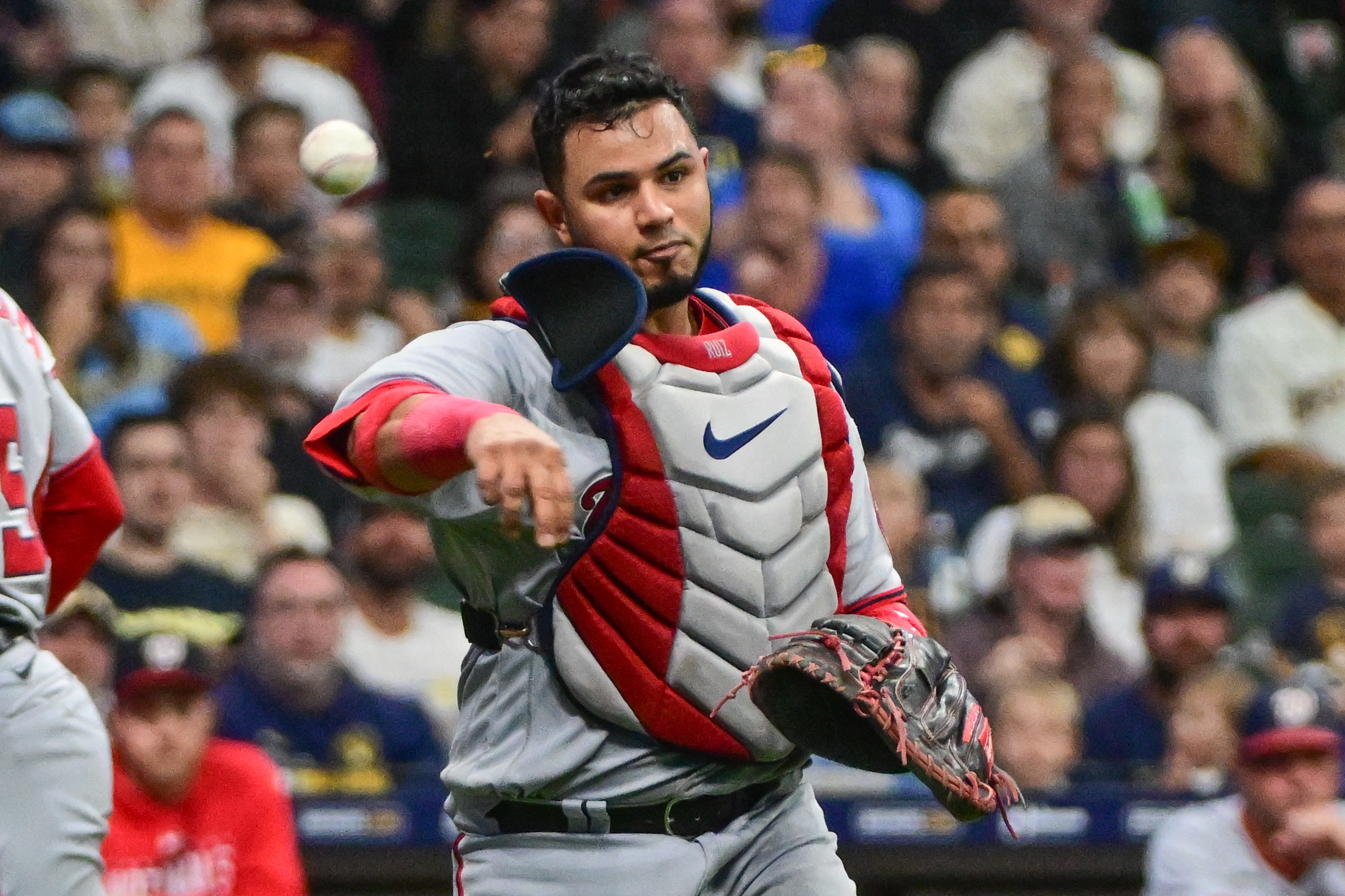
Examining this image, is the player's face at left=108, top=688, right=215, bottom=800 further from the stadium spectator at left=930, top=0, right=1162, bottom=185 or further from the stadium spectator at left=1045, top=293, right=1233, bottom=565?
the stadium spectator at left=930, top=0, right=1162, bottom=185

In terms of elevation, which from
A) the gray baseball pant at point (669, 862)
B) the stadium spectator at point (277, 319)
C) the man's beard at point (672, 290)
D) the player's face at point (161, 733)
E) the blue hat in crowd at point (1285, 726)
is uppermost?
the man's beard at point (672, 290)

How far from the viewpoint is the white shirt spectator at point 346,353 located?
7441 millimetres

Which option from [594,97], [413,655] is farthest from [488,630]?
[413,655]

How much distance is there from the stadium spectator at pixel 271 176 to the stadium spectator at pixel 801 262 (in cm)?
169

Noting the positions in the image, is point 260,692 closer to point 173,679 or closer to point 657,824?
point 173,679

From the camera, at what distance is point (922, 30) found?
9641 millimetres

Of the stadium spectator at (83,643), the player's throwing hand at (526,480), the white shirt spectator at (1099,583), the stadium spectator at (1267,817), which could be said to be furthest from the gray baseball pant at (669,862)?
the white shirt spectator at (1099,583)

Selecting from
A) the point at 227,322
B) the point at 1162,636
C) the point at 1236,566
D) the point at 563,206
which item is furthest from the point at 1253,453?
the point at 563,206

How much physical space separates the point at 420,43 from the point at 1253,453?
4.10m

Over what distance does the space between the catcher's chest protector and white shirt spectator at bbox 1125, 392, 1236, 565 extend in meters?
4.56

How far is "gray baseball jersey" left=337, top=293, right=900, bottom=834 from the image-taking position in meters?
2.80

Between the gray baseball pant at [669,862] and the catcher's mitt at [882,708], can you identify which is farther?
the gray baseball pant at [669,862]

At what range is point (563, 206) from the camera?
299 centimetres

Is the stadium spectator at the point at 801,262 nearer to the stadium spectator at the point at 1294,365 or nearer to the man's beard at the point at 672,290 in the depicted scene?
the stadium spectator at the point at 1294,365
